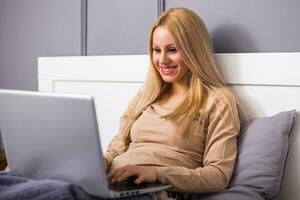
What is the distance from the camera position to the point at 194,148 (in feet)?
5.16

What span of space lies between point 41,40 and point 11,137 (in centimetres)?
126

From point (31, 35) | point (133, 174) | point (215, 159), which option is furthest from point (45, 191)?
point (31, 35)

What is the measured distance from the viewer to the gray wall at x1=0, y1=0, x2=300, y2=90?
167cm

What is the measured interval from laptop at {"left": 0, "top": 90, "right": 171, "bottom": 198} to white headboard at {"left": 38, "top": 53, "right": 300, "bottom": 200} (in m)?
0.51

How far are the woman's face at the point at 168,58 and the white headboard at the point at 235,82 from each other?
6.0 inches

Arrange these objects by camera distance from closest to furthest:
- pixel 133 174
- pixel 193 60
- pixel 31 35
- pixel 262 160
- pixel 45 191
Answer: pixel 45 191 → pixel 133 174 → pixel 262 160 → pixel 193 60 → pixel 31 35

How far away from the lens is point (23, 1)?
259 cm

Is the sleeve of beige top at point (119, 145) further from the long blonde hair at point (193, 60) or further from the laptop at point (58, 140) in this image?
the laptop at point (58, 140)

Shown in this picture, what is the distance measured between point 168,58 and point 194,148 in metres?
0.32

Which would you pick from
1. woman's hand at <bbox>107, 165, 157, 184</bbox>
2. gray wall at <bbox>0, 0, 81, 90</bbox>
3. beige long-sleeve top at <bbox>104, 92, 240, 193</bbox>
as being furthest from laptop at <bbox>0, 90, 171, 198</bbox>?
gray wall at <bbox>0, 0, 81, 90</bbox>

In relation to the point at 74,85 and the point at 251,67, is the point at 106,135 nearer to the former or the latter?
the point at 74,85

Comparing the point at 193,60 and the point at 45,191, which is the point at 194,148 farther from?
the point at 45,191

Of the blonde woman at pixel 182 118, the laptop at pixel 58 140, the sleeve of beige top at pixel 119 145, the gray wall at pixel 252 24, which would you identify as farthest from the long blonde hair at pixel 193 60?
the laptop at pixel 58 140

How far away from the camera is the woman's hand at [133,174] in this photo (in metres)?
1.29
